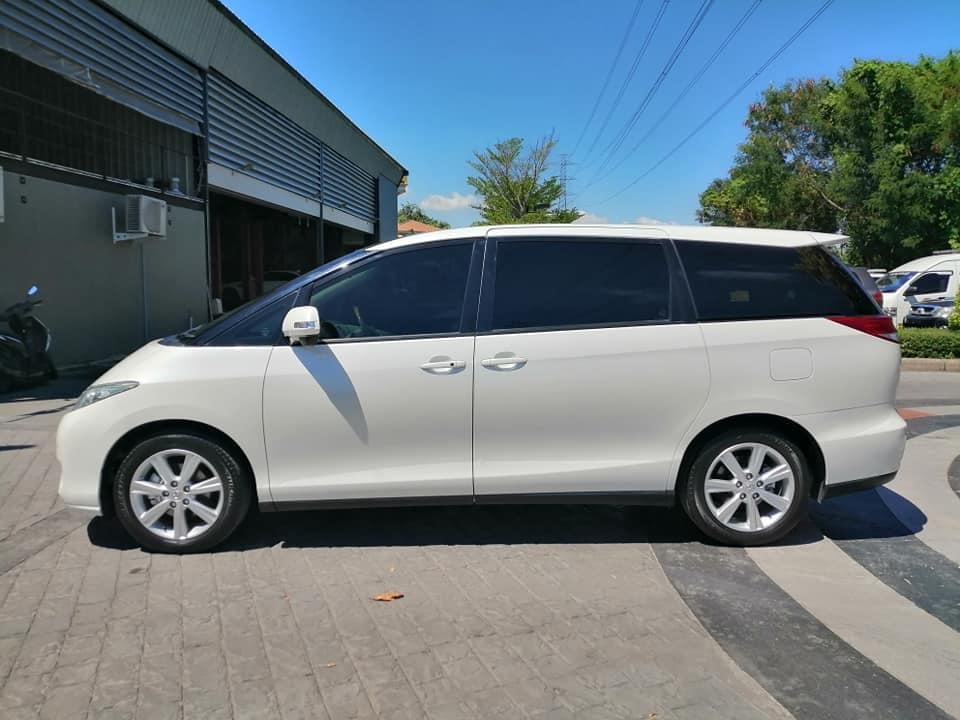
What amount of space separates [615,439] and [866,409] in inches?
58.9

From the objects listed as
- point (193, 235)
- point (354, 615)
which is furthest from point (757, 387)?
point (193, 235)

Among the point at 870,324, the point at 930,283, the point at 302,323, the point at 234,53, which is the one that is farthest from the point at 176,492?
the point at 930,283

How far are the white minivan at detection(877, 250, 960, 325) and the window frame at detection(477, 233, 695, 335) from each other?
57.0 ft

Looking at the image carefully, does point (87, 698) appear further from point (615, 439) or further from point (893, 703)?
point (893, 703)

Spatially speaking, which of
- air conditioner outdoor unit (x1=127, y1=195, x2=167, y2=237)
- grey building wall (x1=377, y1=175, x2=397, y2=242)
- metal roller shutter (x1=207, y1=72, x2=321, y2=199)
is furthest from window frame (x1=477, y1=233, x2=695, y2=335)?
grey building wall (x1=377, y1=175, x2=397, y2=242)

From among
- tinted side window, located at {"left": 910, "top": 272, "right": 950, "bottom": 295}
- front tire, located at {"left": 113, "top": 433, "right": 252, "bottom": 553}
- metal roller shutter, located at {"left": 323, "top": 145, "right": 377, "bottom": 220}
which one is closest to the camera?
front tire, located at {"left": 113, "top": 433, "right": 252, "bottom": 553}

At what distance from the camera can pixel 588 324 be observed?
411 cm

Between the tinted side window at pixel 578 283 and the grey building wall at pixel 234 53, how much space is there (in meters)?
10.2

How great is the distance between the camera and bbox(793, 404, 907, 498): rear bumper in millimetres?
4148

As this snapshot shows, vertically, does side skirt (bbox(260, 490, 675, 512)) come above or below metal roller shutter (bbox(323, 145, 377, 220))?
below

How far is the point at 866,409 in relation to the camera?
4.21 metres

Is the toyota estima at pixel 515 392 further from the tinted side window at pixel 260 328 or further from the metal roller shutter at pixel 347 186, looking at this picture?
the metal roller shutter at pixel 347 186

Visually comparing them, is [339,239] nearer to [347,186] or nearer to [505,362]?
[347,186]

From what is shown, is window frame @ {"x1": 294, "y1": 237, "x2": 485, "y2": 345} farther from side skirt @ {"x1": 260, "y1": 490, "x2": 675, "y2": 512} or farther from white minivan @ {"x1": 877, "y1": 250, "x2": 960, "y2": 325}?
white minivan @ {"x1": 877, "y1": 250, "x2": 960, "y2": 325}
